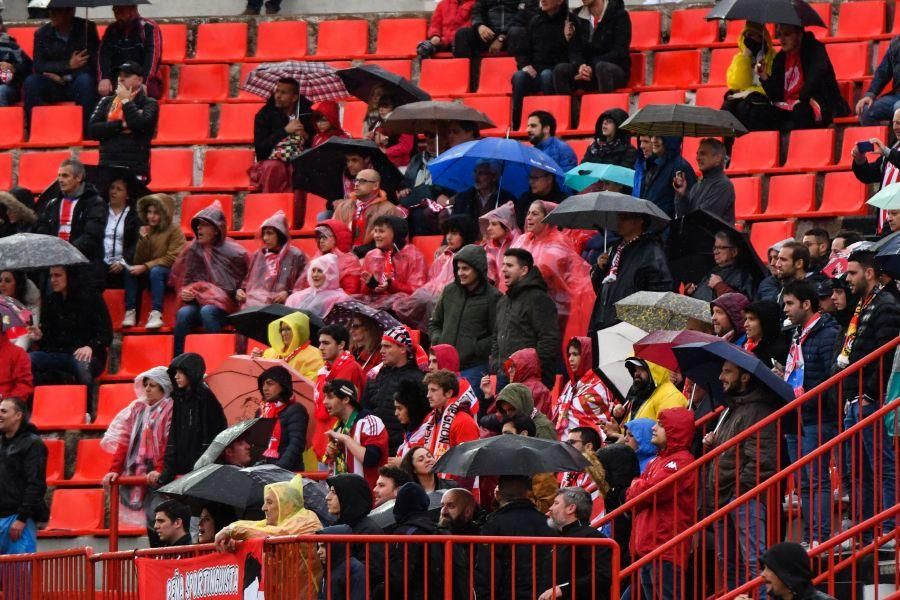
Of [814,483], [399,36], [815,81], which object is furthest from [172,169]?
[814,483]

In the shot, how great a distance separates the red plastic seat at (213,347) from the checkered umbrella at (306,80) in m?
3.22

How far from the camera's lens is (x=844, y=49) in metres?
20.6

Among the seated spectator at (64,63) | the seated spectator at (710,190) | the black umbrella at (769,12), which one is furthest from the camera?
the seated spectator at (64,63)

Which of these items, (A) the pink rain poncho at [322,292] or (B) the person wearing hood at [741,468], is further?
(A) the pink rain poncho at [322,292]

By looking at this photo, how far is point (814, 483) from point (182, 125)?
11.2 m

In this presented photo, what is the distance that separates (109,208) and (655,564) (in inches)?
330

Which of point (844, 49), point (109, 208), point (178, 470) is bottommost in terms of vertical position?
point (178, 470)

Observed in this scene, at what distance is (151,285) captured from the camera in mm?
19141

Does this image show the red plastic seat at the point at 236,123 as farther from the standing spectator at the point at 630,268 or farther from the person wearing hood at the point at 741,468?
the person wearing hood at the point at 741,468

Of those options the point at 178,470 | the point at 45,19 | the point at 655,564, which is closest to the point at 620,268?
the point at 178,470

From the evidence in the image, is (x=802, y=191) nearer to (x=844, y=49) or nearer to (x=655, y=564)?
(x=844, y=49)

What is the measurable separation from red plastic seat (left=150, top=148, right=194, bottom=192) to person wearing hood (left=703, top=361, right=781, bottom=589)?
9.13m

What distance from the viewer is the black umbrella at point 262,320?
1716cm

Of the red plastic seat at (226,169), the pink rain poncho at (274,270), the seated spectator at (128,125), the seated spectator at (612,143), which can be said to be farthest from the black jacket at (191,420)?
the red plastic seat at (226,169)
